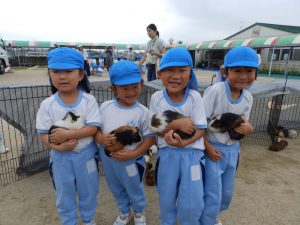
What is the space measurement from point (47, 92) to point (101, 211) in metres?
1.52

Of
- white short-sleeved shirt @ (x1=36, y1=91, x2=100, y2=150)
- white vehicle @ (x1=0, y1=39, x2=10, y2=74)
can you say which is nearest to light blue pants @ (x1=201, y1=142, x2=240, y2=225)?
white short-sleeved shirt @ (x1=36, y1=91, x2=100, y2=150)

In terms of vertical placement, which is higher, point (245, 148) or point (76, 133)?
point (76, 133)

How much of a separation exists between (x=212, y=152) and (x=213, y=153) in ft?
0.03

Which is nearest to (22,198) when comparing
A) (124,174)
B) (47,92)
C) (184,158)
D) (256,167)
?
(47,92)

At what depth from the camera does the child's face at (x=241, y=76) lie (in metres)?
1.72

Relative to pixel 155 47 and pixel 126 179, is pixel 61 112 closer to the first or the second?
pixel 126 179

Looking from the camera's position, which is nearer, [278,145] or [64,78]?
[64,78]

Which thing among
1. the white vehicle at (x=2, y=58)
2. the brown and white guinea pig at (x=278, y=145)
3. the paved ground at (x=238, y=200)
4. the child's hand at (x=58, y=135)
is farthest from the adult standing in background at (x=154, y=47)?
the white vehicle at (x=2, y=58)

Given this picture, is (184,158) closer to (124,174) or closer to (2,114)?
(124,174)

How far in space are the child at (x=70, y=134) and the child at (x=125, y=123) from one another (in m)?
0.10

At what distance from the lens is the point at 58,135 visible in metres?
1.62

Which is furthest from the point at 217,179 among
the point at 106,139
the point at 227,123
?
the point at 106,139

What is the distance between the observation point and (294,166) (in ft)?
11.1

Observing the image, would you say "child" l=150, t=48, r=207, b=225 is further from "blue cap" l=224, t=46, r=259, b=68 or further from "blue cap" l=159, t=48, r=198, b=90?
"blue cap" l=224, t=46, r=259, b=68
